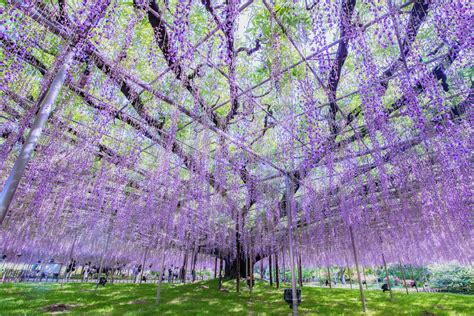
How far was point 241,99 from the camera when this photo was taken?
450cm

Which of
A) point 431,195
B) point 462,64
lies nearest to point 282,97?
point 462,64

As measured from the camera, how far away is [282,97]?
4164 mm

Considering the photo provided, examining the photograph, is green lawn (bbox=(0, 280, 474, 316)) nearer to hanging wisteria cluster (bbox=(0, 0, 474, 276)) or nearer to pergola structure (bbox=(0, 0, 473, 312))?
pergola structure (bbox=(0, 0, 473, 312))

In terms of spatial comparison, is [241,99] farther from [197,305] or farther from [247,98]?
[197,305]

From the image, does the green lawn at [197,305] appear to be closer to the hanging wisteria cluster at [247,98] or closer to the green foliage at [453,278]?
the hanging wisteria cluster at [247,98]

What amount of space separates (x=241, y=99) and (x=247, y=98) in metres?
0.17

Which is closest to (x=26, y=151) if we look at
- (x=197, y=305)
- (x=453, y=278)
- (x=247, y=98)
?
(x=247, y=98)

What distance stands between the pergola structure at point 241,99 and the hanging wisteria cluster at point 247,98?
0.03m

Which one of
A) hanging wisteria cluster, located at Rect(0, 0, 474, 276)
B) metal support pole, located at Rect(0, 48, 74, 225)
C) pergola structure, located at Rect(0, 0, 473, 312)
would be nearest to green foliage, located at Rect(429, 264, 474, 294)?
pergola structure, located at Rect(0, 0, 473, 312)

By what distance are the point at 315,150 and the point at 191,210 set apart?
580 centimetres

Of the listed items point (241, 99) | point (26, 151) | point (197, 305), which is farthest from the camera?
point (197, 305)

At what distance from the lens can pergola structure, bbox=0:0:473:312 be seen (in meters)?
2.90

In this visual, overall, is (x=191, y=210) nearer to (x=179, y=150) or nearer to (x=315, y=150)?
(x=179, y=150)

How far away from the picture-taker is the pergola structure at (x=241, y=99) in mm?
2900
